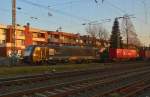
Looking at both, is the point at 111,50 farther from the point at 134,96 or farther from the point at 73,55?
the point at 134,96

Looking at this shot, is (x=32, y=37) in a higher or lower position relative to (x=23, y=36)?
lower

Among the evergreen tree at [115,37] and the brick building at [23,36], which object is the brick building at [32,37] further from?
the evergreen tree at [115,37]

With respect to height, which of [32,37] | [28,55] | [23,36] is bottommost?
[28,55]

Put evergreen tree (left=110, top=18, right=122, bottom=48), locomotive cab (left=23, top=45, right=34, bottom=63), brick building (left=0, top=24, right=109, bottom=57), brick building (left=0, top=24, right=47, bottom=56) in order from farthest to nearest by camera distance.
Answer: evergreen tree (left=110, top=18, right=122, bottom=48) < brick building (left=0, top=24, right=47, bottom=56) < brick building (left=0, top=24, right=109, bottom=57) < locomotive cab (left=23, top=45, right=34, bottom=63)

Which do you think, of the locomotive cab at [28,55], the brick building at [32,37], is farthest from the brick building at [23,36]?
the locomotive cab at [28,55]

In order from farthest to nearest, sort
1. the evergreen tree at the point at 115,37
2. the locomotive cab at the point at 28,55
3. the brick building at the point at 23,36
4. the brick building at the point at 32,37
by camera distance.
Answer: the evergreen tree at the point at 115,37 < the brick building at the point at 23,36 < the brick building at the point at 32,37 < the locomotive cab at the point at 28,55

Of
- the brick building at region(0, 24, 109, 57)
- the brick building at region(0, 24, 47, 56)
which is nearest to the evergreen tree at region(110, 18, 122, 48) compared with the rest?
the brick building at region(0, 24, 109, 57)

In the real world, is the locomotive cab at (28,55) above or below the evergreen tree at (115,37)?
below

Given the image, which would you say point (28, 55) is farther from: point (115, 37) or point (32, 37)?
point (115, 37)

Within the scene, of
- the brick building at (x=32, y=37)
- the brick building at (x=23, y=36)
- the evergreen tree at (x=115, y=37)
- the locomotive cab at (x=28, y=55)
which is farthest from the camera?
the evergreen tree at (x=115, y=37)

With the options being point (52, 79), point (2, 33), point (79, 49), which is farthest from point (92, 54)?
point (2, 33)

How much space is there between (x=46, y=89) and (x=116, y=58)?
49516 millimetres

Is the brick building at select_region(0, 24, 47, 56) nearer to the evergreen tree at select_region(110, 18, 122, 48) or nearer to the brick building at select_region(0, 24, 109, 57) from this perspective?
the brick building at select_region(0, 24, 109, 57)

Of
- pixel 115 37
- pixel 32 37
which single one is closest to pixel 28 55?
pixel 32 37
